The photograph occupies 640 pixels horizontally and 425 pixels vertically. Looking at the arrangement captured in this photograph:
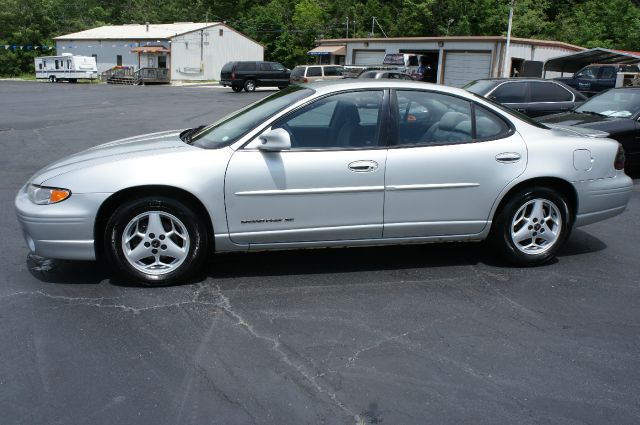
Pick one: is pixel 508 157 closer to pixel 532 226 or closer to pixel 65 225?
pixel 532 226

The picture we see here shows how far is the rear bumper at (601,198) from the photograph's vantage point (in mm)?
5293

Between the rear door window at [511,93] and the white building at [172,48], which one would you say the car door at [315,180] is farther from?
the white building at [172,48]

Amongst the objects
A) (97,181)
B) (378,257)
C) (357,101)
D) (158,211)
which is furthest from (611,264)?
(97,181)

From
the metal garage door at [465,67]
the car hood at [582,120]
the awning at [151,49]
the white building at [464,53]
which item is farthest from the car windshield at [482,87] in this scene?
the awning at [151,49]

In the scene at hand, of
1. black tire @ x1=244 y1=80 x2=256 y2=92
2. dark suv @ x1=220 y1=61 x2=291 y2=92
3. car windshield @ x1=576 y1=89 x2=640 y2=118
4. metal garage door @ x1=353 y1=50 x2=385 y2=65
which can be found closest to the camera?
car windshield @ x1=576 y1=89 x2=640 y2=118

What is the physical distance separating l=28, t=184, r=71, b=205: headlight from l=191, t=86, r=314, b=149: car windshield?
1.05 m

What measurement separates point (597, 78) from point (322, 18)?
45361 mm

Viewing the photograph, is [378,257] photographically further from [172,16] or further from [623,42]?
[172,16]

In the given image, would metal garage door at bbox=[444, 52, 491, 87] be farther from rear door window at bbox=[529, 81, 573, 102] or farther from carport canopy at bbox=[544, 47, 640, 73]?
rear door window at bbox=[529, 81, 573, 102]

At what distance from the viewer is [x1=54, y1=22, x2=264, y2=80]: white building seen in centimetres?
5122

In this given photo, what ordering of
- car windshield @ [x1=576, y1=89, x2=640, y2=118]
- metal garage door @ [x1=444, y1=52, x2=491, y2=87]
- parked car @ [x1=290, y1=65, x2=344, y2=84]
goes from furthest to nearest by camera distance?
metal garage door @ [x1=444, y1=52, x2=491, y2=87] → parked car @ [x1=290, y1=65, x2=344, y2=84] → car windshield @ [x1=576, y1=89, x2=640, y2=118]

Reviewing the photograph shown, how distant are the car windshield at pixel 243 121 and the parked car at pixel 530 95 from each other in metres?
8.07

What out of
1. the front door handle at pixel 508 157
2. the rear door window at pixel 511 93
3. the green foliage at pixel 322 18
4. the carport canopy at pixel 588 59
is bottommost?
the front door handle at pixel 508 157

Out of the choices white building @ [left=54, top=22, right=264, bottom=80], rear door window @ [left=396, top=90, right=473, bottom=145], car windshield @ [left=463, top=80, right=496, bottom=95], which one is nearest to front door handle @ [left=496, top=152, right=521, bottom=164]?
rear door window @ [left=396, top=90, right=473, bottom=145]
